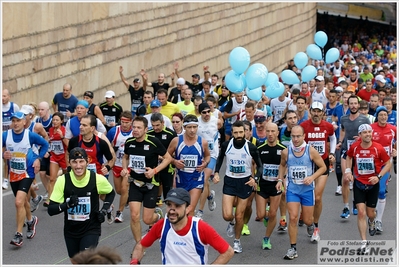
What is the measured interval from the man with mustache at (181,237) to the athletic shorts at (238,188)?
3656 millimetres

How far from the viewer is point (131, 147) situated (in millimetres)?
10234

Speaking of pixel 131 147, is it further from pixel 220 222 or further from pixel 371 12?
pixel 371 12

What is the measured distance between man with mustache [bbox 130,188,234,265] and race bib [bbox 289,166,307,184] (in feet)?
11.8

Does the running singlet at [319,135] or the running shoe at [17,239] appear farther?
the running singlet at [319,135]

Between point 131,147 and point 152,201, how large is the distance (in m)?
0.72

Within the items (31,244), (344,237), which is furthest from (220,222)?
(31,244)

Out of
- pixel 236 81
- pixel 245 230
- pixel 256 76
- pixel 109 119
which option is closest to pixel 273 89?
pixel 236 81

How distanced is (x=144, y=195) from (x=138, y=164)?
39cm

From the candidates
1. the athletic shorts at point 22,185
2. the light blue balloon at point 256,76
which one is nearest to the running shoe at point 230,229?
the athletic shorts at point 22,185

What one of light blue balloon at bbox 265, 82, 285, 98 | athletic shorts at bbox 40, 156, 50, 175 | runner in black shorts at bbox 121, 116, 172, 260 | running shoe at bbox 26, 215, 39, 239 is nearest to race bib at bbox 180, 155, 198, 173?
runner in black shorts at bbox 121, 116, 172, 260

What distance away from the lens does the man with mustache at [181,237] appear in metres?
6.52

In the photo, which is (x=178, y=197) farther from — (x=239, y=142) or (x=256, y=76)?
(x=256, y=76)

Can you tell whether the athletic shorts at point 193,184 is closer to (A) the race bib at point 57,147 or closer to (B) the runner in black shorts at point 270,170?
(B) the runner in black shorts at point 270,170

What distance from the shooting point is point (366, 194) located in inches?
413
